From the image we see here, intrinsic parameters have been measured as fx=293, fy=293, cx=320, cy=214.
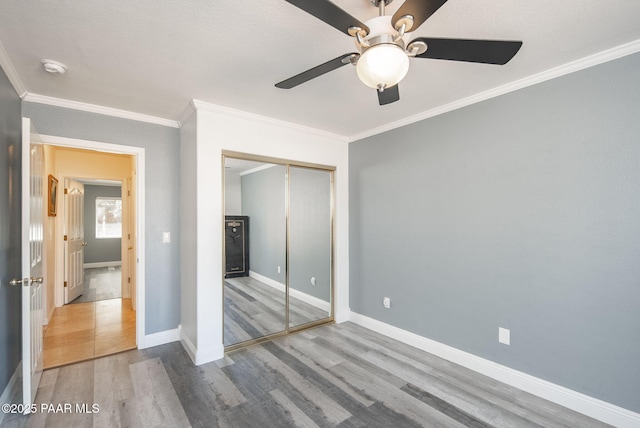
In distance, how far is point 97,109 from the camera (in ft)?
9.57

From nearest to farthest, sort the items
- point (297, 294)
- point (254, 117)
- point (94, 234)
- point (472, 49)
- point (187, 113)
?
1. point (472, 49)
2. point (187, 113)
3. point (254, 117)
4. point (297, 294)
5. point (94, 234)

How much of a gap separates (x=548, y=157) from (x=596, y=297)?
3.54 feet

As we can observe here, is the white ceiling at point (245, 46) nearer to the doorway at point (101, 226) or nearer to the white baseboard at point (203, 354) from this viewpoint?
the white baseboard at point (203, 354)

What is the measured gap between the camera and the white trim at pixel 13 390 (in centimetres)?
205

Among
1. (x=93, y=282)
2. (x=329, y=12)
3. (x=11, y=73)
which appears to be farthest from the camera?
(x=93, y=282)

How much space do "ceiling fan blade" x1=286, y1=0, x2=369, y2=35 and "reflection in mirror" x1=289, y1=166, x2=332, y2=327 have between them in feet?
7.81

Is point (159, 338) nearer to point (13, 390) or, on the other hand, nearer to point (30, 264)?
point (13, 390)

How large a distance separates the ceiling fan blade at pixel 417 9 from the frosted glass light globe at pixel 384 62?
0.32 feet

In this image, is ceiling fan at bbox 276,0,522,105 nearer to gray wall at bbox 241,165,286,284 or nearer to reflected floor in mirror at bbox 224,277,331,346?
gray wall at bbox 241,165,286,284

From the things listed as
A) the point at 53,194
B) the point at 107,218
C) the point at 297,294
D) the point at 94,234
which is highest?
the point at 53,194

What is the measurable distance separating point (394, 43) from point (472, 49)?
41 centimetres

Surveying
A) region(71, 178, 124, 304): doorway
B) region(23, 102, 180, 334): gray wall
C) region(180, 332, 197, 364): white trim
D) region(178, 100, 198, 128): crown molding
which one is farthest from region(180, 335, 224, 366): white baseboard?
region(71, 178, 124, 304): doorway

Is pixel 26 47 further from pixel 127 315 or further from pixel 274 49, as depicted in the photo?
pixel 127 315

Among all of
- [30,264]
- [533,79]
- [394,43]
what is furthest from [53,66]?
[533,79]
